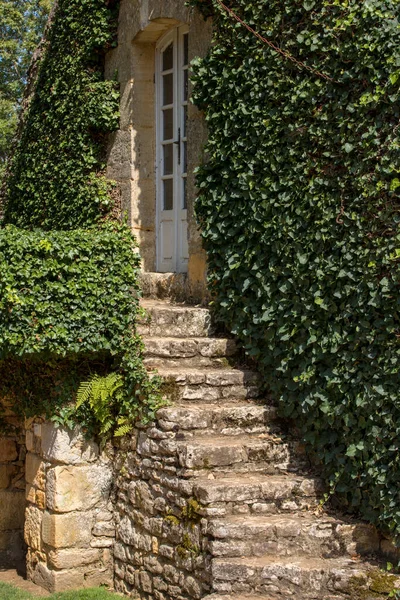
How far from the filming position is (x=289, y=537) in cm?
624

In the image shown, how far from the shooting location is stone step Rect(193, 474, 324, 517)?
6352mm

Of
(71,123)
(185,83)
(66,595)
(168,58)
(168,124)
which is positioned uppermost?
(168,58)

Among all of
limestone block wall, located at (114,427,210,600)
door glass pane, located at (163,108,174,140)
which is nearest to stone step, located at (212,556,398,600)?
limestone block wall, located at (114,427,210,600)

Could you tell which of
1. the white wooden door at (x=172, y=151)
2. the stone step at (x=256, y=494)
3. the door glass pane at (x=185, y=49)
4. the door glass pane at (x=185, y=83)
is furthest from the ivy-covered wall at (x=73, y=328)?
the door glass pane at (x=185, y=49)

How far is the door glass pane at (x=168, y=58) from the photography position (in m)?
9.27

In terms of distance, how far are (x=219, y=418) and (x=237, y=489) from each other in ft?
2.47

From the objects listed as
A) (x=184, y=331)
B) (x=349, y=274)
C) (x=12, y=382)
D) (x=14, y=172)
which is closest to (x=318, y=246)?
(x=349, y=274)

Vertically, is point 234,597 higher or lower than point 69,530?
lower

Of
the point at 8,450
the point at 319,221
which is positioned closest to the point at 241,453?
the point at 319,221

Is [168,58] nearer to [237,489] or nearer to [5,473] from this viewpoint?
[5,473]

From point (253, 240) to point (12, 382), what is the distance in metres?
2.76

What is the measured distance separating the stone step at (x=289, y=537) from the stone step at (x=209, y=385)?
3.86 ft

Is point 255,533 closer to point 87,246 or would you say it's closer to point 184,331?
point 184,331

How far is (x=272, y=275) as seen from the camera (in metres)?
7.04
